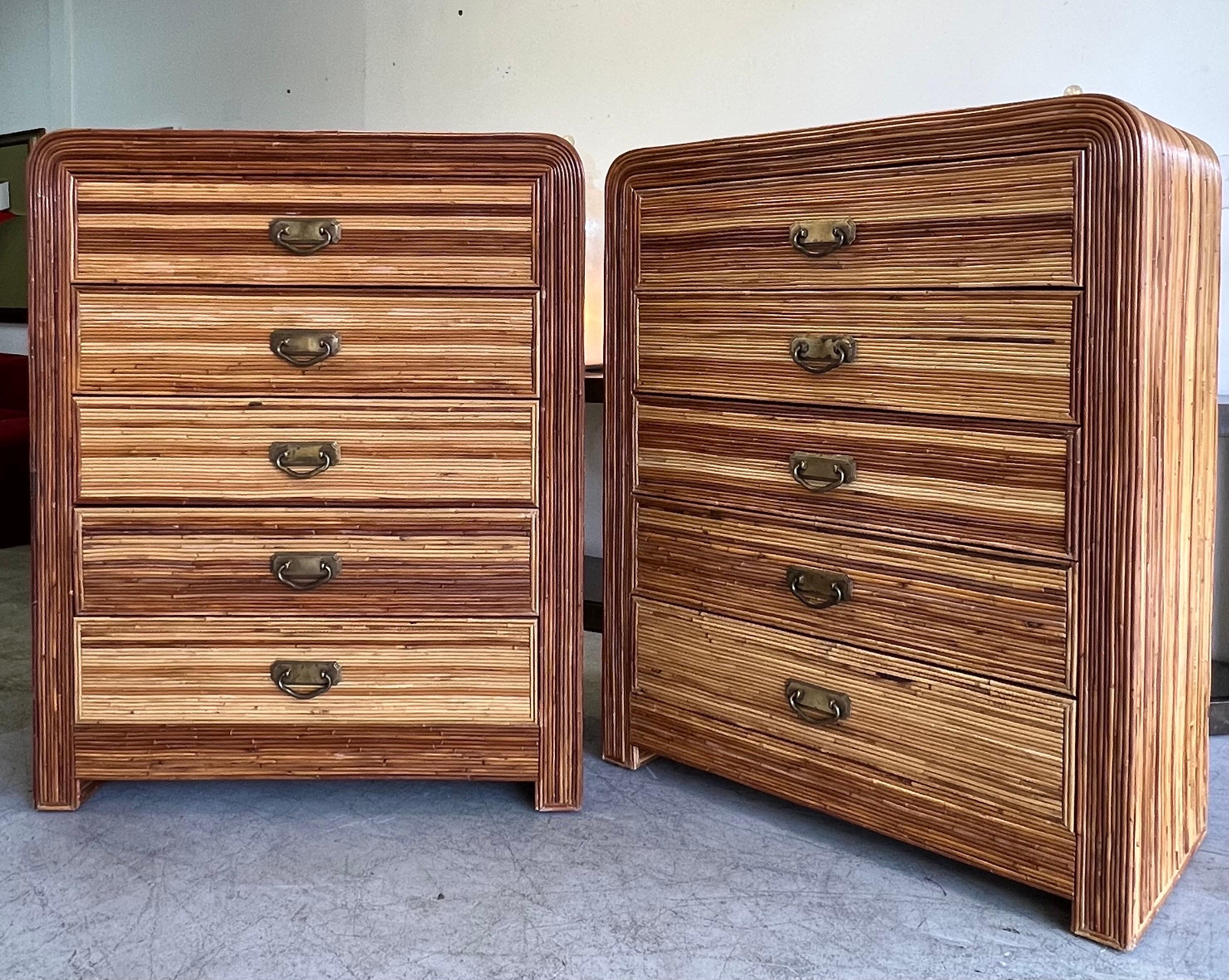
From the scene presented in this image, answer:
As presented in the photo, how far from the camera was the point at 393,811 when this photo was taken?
1.80 m

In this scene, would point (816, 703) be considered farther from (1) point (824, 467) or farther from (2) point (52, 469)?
(2) point (52, 469)

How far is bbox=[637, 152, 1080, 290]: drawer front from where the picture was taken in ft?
4.60

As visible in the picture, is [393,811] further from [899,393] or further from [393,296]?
[899,393]

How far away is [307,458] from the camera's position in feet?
5.61

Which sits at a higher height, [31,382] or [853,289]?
[853,289]

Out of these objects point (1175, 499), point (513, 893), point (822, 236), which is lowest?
point (513, 893)

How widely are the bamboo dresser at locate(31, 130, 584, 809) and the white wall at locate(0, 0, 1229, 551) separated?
0.94 meters

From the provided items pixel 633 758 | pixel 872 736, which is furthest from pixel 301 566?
pixel 872 736

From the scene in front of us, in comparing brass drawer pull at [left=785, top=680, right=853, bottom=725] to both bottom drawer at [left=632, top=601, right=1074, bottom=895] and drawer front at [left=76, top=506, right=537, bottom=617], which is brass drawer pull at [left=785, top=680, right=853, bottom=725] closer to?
bottom drawer at [left=632, top=601, right=1074, bottom=895]

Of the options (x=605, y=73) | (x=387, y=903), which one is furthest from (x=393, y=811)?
(x=605, y=73)

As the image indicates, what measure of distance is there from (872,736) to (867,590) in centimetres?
20

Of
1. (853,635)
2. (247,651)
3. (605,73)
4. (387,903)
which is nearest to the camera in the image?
(387,903)

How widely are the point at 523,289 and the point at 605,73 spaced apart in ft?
4.09

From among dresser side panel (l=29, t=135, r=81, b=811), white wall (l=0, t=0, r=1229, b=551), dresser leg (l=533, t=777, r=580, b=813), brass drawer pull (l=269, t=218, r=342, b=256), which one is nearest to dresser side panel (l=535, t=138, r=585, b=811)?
dresser leg (l=533, t=777, r=580, b=813)
